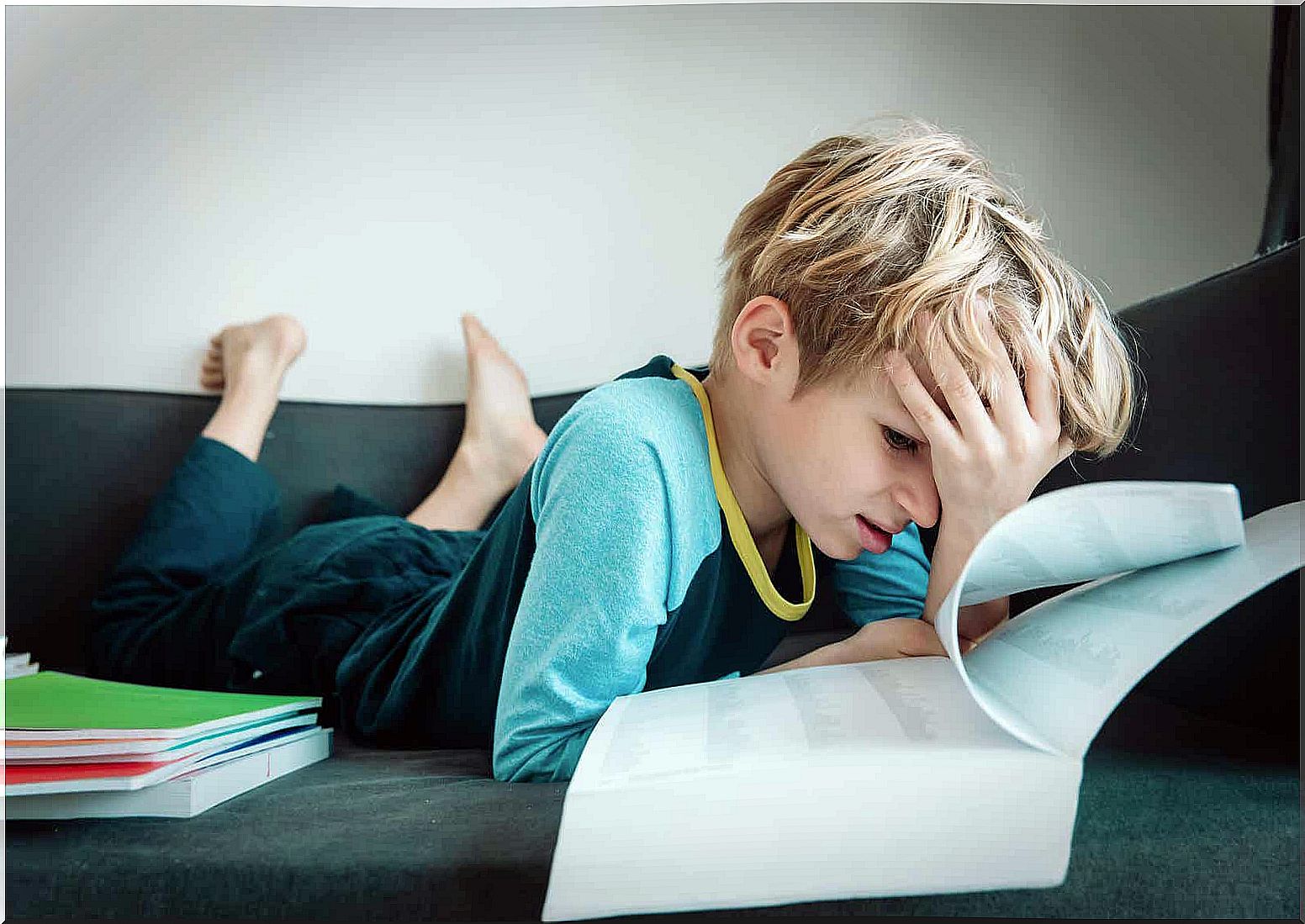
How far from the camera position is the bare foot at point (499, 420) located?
42.5 inches

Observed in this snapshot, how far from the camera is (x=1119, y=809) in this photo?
1.53ft

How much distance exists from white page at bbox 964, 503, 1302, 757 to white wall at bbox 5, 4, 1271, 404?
0.40m

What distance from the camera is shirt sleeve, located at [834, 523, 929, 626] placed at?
31.5 inches

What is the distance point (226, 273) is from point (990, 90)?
88 cm

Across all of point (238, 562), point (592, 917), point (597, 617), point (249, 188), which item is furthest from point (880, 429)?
point (249, 188)

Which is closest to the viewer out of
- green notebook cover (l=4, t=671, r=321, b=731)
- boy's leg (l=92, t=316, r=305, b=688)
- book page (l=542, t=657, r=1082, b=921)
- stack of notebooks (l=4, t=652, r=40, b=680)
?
book page (l=542, t=657, r=1082, b=921)

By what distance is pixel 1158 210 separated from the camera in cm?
88

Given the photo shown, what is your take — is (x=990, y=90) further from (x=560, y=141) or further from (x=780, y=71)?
(x=560, y=141)

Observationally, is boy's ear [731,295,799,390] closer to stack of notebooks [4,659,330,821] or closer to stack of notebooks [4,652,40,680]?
stack of notebooks [4,659,330,821]

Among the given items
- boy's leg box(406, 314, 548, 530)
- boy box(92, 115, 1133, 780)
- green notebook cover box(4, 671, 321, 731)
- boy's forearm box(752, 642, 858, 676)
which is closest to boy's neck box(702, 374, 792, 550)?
boy box(92, 115, 1133, 780)

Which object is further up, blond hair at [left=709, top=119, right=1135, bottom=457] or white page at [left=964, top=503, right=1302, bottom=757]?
blond hair at [left=709, top=119, right=1135, bottom=457]

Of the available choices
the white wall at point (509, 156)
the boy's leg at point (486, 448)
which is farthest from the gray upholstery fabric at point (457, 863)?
the boy's leg at point (486, 448)

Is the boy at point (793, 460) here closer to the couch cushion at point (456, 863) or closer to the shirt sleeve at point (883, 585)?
the shirt sleeve at point (883, 585)

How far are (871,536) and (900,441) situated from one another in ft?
0.21
